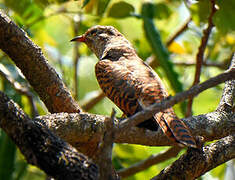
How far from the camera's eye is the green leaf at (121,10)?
175 inches

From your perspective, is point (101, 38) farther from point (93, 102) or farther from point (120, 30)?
point (93, 102)

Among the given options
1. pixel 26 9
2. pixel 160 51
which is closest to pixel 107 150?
pixel 160 51

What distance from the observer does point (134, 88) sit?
3.82 metres

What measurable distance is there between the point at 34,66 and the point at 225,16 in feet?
6.14

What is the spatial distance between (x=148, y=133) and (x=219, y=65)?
3.08 metres

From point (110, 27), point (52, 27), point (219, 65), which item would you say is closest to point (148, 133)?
point (110, 27)

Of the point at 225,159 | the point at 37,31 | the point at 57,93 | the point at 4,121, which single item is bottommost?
the point at 225,159

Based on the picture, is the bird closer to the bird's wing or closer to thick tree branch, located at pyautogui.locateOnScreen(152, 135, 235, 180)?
the bird's wing

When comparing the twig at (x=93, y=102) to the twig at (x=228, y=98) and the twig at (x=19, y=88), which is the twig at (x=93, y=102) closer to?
the twig at (x=19, y=88)

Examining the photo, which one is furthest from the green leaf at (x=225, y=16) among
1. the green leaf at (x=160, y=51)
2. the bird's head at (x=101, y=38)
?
the bird's head at (x=101, y=38)

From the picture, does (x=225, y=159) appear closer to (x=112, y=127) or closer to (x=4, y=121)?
(x=112, y=127)

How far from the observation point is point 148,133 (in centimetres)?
315

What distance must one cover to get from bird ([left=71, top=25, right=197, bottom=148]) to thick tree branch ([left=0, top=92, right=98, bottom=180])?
34.7 inches

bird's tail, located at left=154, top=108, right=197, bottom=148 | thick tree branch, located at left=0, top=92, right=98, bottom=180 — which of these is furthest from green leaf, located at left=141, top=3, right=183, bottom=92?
thick tree branch, located at left=0, top=92, right=98, bottom=180
